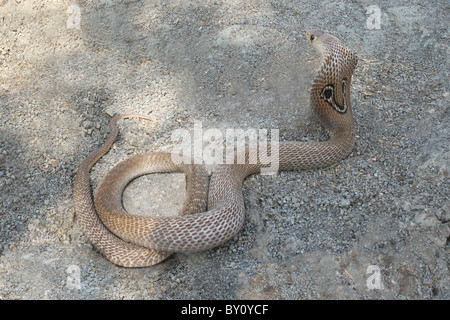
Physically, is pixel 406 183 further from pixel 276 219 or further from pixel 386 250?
pixel 276 219

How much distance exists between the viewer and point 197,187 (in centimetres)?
438

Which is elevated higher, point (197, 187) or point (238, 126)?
point (238, 126)

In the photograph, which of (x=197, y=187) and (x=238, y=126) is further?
(x=238, y=126)

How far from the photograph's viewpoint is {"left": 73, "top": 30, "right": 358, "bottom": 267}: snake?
3752 mm

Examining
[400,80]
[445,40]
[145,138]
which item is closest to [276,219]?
[145,138]

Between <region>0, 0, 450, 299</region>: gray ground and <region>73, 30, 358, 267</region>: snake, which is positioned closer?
<region>0, 0, 450, 299</region>: gray ground

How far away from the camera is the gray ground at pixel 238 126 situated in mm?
3586

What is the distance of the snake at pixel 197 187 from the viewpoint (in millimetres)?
3752

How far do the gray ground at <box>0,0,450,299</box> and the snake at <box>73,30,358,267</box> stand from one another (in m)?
0.15

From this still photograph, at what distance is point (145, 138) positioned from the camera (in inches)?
201

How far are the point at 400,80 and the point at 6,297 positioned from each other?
5226 millimetres

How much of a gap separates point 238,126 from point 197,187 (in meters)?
1.14

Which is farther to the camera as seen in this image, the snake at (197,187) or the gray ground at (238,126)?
the snake at (197,187)

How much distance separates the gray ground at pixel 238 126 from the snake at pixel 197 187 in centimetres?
15
